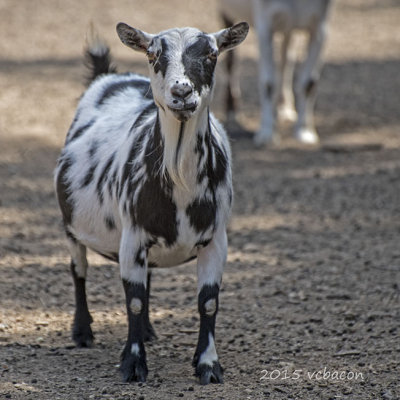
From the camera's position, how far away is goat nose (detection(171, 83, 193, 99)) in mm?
4129

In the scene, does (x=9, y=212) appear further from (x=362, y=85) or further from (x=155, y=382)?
(x=362, y=85)

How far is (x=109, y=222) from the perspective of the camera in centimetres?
494

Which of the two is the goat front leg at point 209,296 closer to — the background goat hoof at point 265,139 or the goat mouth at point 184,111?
the goat mouth at point 184,111

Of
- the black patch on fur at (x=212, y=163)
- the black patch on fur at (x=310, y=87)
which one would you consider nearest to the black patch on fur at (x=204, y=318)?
the black patch on fur at (x=212, y=163)

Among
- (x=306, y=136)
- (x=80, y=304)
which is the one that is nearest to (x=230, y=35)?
(x=80, y=304)

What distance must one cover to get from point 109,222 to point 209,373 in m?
1.01

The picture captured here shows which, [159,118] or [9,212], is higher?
[159,118]

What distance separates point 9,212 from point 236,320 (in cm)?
308

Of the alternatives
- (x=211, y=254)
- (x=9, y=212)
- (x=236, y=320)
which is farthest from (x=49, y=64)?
(x=211, y=254)

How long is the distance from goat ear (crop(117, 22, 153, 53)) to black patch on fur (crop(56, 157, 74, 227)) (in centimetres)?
100

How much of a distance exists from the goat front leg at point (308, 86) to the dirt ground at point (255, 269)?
7.9 inches

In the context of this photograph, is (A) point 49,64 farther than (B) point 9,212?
Yes

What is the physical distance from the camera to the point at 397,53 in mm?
14172

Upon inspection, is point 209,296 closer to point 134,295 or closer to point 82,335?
point 134,295
